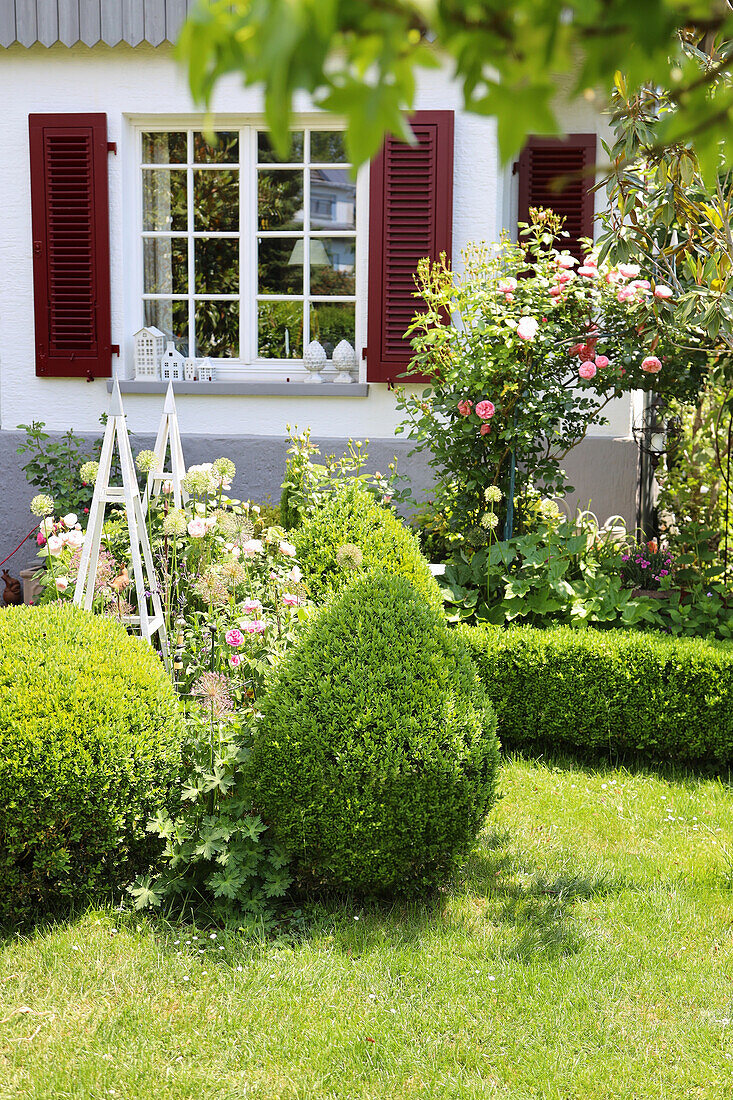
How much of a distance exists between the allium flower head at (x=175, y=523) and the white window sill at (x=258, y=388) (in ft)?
7.89

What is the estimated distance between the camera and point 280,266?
21.8 feet

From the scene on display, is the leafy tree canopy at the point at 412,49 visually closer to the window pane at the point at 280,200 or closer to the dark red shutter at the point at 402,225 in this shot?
the dark red shutter at the point at 402,225

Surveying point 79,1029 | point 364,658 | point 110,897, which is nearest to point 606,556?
point 364,658

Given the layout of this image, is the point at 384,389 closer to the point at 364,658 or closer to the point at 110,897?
the point at 364,658

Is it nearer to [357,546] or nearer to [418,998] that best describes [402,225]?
[357,546]

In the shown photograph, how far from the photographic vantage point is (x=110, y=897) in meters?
3.17

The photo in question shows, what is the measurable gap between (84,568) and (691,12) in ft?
10.9

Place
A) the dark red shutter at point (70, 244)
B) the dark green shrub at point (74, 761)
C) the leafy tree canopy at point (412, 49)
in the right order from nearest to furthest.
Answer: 1. the leafy tree canopy at point (412, 49)
2. the dark green shrub at point (74, 761)
3. the dark red shutter at point (70, 244)

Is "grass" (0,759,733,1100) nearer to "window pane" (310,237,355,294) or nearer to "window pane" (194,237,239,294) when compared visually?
"window pane" (310,237,355,294)

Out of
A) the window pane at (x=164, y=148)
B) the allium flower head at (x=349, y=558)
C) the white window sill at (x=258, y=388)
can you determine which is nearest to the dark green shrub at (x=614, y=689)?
the allium flower head at (x=349, y=558)

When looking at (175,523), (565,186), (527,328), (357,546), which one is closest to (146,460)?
(175,523)

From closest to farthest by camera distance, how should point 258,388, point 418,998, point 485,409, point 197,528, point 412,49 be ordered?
point 412,49, point 418,998, point 197,528, point 485,409, point 258,388

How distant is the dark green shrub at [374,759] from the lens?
9.72ft

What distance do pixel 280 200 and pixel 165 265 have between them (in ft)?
3.01
